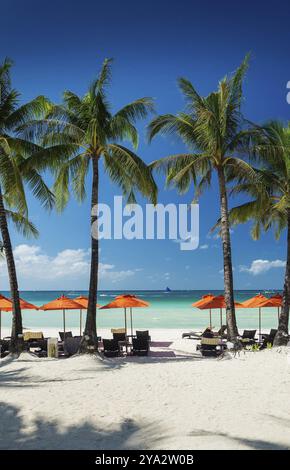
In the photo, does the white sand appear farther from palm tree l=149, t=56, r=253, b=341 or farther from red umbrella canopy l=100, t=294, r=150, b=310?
palm tree l=149, t=56, r=253, b=341

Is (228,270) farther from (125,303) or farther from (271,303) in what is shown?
(125,303)

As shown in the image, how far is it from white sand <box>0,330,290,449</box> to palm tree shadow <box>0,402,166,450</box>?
0.05 ft

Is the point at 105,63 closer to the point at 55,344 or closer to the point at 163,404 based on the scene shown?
the point at 55,344

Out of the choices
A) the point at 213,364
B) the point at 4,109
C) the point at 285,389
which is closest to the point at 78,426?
the point at 285,389

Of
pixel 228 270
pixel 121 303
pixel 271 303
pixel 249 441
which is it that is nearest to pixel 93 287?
pixel 121 303

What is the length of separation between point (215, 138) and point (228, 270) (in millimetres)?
4613

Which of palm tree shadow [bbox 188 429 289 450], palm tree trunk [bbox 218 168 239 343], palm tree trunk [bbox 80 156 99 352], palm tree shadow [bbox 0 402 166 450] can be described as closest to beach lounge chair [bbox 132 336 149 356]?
palm tree trunk [bbox 80 156 99 352]

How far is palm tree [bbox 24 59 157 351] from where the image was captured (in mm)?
13508

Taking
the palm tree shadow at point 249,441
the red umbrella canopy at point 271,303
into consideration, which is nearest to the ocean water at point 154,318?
the red umbrella canopy at point 271,303

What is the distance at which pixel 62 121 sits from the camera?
45.0ft

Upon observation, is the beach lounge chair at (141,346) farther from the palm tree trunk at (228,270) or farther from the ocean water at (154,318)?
the ocean water at (154,318)

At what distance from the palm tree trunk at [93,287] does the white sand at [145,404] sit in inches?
21.2

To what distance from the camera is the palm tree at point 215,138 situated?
46.1ft
